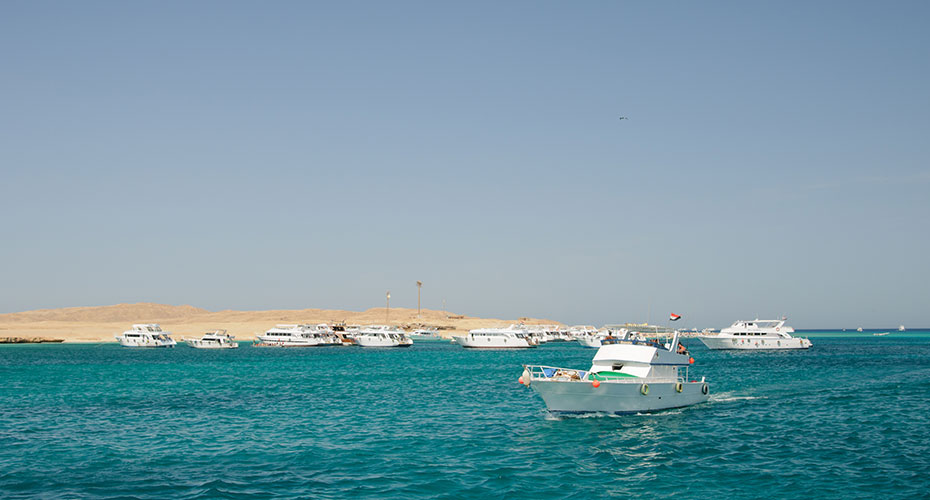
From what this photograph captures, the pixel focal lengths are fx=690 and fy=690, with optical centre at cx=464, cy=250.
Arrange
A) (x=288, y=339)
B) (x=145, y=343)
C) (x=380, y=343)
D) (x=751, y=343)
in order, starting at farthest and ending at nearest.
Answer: (x=288, y=339) → (x=380, y=343) → (x=145, y=343) → (x=751, y=343)

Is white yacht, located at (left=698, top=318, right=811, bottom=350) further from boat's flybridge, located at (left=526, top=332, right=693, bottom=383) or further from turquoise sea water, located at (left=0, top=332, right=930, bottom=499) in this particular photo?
boat's flybridge, located at (left=526, top=332, right=693, bottom=383)

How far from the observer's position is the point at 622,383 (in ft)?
137

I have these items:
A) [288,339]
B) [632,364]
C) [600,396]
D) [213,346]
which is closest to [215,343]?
[213,346]

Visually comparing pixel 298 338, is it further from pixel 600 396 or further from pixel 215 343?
pixel 600 396

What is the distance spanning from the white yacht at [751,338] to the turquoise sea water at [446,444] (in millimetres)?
77046

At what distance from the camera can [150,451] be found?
32469 millimetres

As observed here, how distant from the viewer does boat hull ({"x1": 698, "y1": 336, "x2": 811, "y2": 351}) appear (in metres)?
Result: 138

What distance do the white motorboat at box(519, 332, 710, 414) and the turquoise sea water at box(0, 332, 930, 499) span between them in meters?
0.88

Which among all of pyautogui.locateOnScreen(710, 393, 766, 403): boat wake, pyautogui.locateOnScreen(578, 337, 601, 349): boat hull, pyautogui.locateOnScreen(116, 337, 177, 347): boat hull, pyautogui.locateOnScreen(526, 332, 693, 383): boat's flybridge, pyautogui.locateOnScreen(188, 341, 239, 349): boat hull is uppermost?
pyautogui.locateOnScreen(526, 332, 693, 383): boat's flybridge

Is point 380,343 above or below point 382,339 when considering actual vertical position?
below

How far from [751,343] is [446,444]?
4678 inches

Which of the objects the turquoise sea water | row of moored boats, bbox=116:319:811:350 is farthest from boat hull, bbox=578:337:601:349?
the turquoise sea water

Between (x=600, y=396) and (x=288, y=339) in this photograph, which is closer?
(x=600, y=396)

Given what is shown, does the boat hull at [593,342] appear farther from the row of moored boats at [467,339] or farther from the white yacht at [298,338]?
the white yacht at [298,338]
